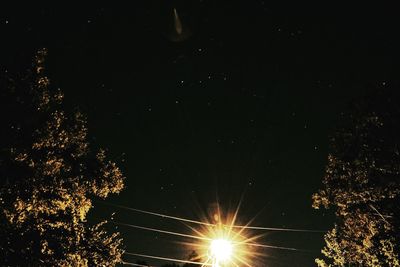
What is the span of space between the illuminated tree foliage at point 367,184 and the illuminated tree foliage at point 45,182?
393 inches

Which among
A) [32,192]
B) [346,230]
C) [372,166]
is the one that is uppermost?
[372,166]

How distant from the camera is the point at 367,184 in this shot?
55.0 ft

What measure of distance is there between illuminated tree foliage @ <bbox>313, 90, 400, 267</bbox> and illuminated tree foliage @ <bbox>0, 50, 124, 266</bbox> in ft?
32.7

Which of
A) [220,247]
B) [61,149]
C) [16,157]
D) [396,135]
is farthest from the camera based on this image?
[220,247]

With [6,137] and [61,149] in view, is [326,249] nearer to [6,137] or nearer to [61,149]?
[61,149]

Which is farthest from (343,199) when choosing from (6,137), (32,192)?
(6,137)

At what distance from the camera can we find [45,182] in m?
16.3

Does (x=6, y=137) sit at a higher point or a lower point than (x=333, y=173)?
lower

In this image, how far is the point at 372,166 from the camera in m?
16.5

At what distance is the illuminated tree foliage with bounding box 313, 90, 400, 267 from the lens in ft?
52.7

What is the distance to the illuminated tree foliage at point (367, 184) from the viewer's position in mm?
16062

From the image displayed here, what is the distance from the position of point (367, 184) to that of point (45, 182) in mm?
12786

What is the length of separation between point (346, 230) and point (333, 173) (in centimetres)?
260

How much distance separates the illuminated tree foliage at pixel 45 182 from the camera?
15211mm
